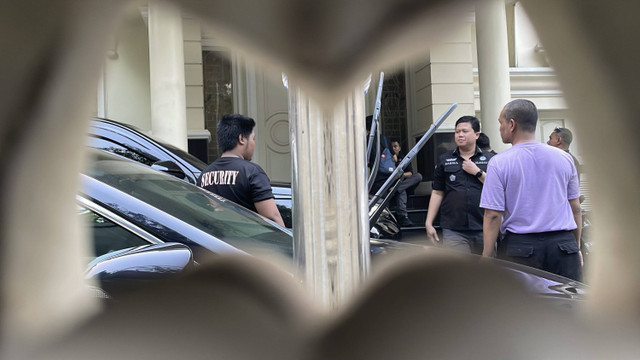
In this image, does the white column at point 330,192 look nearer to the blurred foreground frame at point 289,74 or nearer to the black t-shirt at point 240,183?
the blurred foreground frame at point 289,74

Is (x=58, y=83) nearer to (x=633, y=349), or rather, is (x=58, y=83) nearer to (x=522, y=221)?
(x=633, y=349)

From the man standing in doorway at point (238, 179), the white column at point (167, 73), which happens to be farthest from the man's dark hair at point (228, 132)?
the white column at point (167, 73)

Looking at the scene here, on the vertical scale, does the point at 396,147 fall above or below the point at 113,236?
above

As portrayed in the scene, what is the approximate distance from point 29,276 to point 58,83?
8 cm

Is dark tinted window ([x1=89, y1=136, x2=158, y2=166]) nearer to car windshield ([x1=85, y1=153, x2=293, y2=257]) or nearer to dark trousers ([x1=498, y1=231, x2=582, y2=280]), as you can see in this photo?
car windshield ([x1=85, y1=153, x2=293, y2=257])

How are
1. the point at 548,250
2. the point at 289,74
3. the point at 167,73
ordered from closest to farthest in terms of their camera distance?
1. the point at 289,74
2. the point at 167,73
3. the point at 548,250

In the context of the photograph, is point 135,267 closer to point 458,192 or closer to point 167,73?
point 167,73

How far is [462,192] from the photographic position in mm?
2361

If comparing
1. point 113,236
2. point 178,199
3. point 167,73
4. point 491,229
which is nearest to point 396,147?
point 491,229

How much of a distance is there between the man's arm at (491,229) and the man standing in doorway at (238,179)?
0.65 metres

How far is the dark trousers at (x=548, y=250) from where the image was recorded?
1562mm

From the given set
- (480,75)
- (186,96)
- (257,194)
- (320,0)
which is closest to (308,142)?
(320,0)

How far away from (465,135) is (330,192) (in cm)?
231

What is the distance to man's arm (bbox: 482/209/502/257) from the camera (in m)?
1.68
